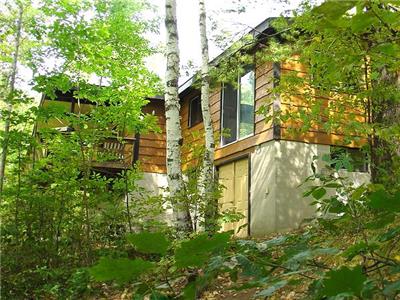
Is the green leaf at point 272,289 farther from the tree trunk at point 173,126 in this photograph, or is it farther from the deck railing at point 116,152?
the deck railing at point 116,152

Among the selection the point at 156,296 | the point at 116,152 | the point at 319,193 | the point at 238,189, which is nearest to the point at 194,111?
the point at 238,189

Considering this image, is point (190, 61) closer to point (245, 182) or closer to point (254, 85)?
point (254, 85)

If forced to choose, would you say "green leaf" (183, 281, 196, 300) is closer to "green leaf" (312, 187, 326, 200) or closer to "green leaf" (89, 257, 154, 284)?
"green leaf" (89, 257, 154, 284)

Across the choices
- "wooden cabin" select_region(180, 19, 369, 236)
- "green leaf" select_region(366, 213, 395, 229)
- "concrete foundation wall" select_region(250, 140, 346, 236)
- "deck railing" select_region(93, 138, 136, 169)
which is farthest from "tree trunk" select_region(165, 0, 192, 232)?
"green leaf" select_region(366, 213, 395, 229)

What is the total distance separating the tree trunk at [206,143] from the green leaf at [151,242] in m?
4.99

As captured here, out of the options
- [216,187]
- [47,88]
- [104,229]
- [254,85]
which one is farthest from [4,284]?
[254,85]

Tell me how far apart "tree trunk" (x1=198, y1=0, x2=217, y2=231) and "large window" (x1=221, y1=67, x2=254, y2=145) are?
5.32ft

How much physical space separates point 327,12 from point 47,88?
19.8 ft

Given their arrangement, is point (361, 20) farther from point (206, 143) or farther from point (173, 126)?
point (206, 143)

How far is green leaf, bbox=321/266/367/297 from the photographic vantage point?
81 centimetres

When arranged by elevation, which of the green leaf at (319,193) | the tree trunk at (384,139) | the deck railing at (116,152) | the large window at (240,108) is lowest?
the green leaf at (319,193)

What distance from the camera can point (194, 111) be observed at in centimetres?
1448

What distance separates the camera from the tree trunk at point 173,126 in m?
5.90

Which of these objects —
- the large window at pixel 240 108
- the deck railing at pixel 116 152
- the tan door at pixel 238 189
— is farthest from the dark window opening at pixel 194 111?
the tan door at pixel 238 189
